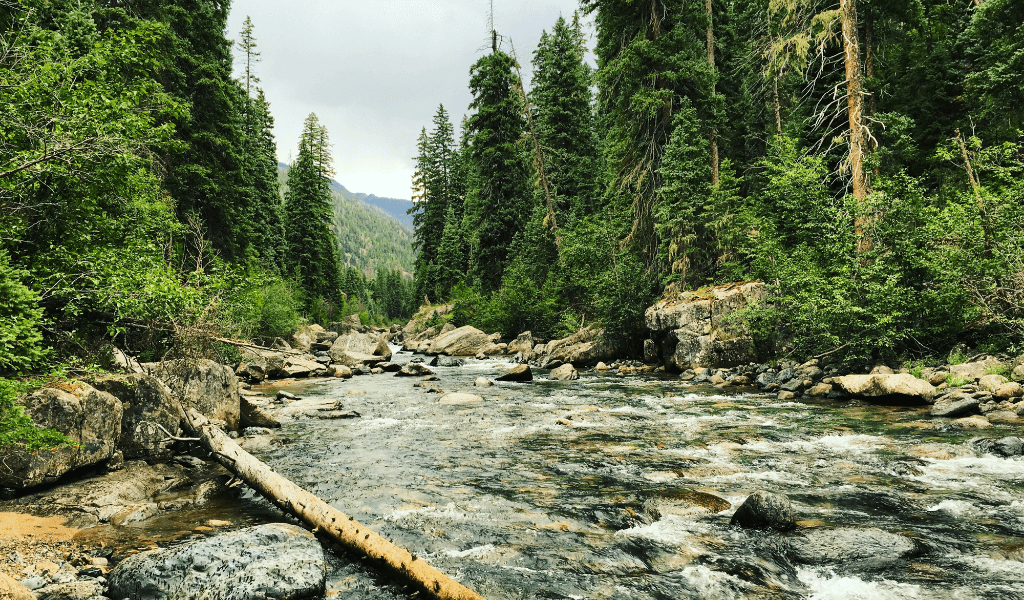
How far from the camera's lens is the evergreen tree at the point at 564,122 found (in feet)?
108

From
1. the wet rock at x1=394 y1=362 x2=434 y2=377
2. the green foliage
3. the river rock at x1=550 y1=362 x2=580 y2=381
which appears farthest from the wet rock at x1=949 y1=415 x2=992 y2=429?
the wet rock at x1=394 y1=362 x2=434 y2=377

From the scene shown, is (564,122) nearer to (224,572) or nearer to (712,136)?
(712,136)

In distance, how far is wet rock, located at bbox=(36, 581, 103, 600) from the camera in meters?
3.56

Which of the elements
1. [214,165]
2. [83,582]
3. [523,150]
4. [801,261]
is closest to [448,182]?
[523,150]

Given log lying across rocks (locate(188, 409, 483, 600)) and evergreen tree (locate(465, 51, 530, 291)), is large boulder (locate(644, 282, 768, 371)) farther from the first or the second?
evergreen tree (locate(465, 51, 530, 291))

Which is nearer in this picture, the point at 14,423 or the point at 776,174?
the point at 14,423

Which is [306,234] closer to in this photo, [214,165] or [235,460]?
[214,165]

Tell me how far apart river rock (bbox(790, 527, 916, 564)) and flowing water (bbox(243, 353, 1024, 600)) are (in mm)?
39

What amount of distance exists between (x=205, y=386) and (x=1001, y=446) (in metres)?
12.7

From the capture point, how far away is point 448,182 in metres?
55.2

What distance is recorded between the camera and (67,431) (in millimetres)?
6039

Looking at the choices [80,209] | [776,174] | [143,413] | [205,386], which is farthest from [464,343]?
[80,209]

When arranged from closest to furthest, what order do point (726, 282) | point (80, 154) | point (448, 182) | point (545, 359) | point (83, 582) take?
1. point (83, 582)
2. point (80, 154)
3. point (726, 282)
4. point (545, 359)
5. point (448, 182)

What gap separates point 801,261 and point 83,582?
1610 cm
